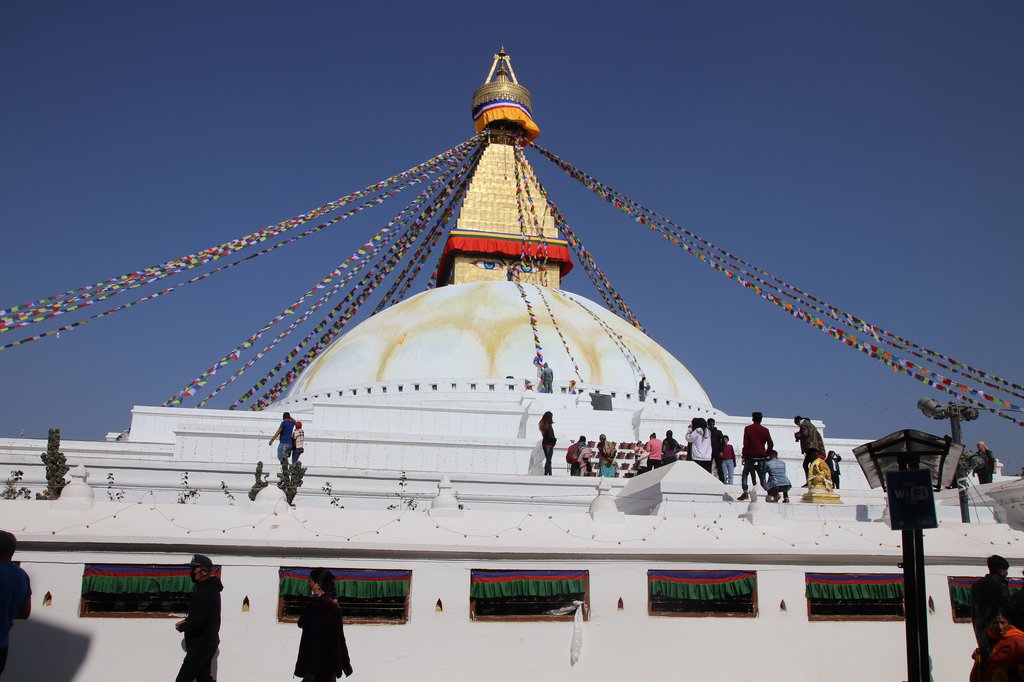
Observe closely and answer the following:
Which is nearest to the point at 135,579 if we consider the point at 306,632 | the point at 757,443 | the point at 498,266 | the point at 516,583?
the point at 306,632

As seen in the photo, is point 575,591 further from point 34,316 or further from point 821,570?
point 34,316

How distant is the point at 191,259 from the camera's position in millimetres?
14773

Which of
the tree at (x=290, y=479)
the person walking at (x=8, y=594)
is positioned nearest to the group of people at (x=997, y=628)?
the person walking at (x=8, y=594)

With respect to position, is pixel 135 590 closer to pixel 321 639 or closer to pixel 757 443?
pixel 321 639

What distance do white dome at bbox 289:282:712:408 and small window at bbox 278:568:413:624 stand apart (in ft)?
37.4

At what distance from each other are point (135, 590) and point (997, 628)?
522 centimetres

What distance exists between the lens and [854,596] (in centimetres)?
681

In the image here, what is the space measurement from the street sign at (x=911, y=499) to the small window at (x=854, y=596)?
6.42 ft

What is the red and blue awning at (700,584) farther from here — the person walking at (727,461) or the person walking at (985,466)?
the person walking at (985,466)

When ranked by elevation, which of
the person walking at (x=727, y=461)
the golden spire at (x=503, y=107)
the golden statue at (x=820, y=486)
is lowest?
the golden statue at (x=820, y=486)

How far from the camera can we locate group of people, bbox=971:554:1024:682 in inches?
162

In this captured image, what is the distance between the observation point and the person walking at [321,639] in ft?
14.8

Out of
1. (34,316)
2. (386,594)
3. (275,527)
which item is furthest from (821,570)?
(34,316)

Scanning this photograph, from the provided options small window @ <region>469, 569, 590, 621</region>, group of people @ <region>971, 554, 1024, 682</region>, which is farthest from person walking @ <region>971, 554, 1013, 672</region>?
small window @ <region>469, 569, 590, 621</region>
